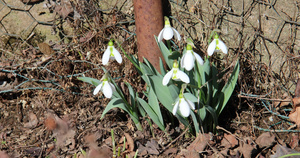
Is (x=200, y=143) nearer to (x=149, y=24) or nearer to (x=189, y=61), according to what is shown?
(x=189, y=61)

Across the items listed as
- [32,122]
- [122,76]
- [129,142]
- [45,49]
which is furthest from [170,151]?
[45,49]

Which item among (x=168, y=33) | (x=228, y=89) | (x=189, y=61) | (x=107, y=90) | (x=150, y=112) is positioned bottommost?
(x=150, y=112)

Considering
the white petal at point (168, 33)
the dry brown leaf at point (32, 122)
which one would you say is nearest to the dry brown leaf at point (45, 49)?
the dry brown leaf at point (32, 122)

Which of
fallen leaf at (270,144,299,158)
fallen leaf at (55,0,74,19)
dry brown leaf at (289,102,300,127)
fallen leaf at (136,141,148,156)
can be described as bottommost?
fallen leaf at (270,144,299,158)

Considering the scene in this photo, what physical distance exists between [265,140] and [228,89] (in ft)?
1.40

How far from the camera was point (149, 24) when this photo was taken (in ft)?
7.09

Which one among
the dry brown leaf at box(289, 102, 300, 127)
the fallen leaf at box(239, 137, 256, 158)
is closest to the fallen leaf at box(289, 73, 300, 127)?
the dry brown leaf at box(289, 102, 300, 127)

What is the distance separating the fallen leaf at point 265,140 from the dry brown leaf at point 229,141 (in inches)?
6.0

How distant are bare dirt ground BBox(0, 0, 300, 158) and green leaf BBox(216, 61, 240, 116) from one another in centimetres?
17

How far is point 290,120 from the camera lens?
6.96ft

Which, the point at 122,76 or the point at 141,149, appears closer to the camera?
the point at 141,149

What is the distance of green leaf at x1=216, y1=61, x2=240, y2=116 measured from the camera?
1869mm

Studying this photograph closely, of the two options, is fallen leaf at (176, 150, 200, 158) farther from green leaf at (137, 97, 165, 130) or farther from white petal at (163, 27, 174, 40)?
white petal at (163, 27, 174, 40)

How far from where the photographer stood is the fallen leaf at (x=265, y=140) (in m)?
1.93
